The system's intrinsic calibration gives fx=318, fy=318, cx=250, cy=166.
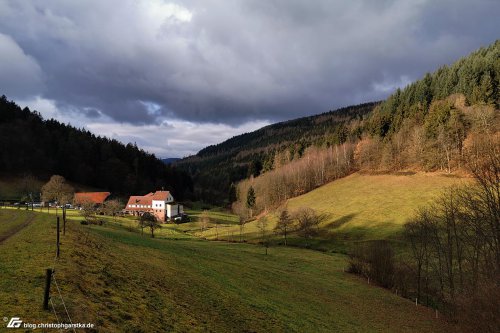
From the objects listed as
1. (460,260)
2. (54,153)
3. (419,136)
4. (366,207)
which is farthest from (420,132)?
(54,153)

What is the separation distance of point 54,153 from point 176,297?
182 meters

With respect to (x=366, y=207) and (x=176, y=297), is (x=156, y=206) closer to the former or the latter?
(x=366, y=207)

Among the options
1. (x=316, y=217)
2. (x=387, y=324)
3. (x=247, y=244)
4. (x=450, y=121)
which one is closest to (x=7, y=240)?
(x=387, y=324)

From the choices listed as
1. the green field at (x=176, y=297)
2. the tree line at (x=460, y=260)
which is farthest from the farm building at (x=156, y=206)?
the green field at (x=176, y=297)

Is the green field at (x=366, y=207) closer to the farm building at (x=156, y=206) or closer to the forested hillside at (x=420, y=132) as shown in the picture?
the forested hillside at (x=420, y=132)

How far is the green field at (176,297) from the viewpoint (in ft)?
51.0

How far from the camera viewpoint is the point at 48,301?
13.5 metres

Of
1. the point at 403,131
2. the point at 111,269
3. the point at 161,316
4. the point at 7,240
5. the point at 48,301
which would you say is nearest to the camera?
the point at 48,301

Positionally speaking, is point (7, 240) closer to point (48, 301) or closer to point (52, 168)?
point (48, 301)

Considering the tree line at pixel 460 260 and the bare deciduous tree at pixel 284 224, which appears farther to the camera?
the bare deciduous tree at pixel 284 224

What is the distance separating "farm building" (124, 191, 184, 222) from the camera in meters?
147

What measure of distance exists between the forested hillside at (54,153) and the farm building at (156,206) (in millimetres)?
43993

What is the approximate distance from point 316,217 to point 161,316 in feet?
283

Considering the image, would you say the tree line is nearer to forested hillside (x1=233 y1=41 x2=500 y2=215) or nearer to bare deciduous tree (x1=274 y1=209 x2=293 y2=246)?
bare deciduous tree (x1=274 y1=209 x2=293 y2=246)
